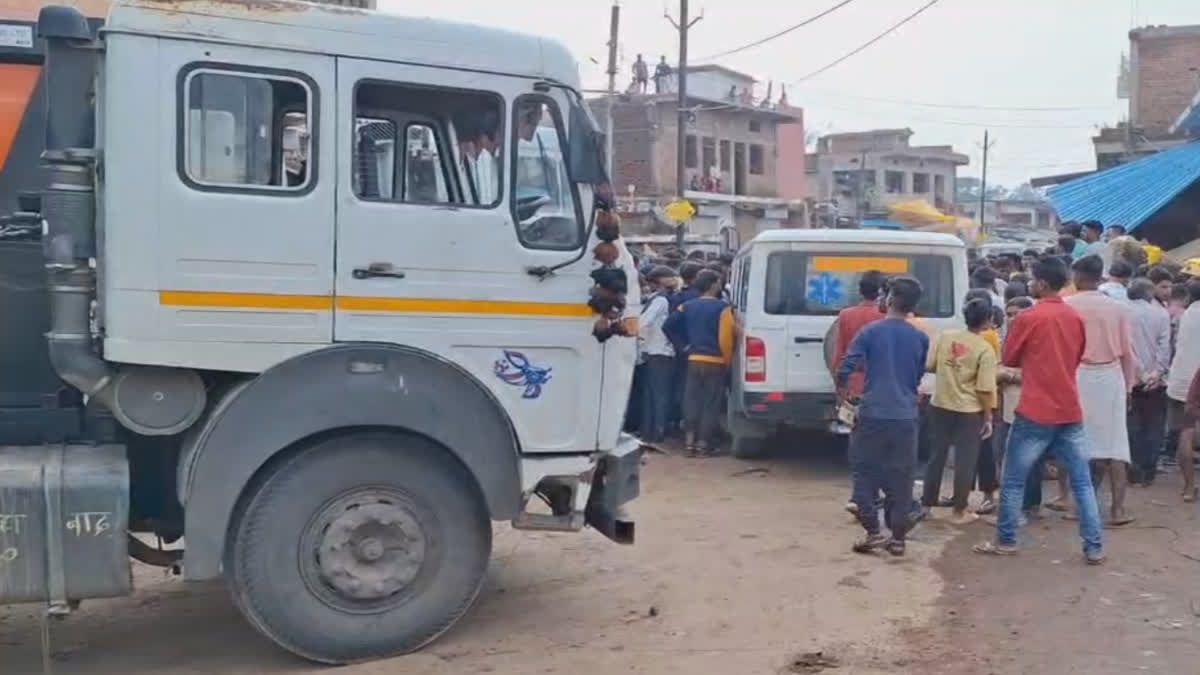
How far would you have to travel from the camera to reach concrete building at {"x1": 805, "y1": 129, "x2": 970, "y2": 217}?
62562 mm

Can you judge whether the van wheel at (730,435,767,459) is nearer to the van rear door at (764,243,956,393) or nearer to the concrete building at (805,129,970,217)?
the van rear door at (764,243,956,393)

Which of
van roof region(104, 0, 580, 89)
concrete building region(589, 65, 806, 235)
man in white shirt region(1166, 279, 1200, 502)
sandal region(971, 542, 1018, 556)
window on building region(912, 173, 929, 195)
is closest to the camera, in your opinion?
van roof region(104, 0, 580, 89)

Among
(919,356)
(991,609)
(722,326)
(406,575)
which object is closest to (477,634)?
(406,575)

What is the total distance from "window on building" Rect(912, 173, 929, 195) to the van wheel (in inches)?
2256

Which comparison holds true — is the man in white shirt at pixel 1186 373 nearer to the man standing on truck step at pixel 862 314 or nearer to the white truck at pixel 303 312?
the man standing on truck step at pixel 862 314

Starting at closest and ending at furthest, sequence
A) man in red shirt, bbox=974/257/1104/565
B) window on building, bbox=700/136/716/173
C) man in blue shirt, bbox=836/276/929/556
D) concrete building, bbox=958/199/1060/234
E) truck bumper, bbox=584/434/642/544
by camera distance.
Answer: truck bumper, bbox=584/434/642/544
man in red shirt, bbox=974/257/1104/565
man in blue shirt, bbox=836/276/929/556
window on building, bbox=700/136/716/173
concrete building, bbox=958/199/1060/234

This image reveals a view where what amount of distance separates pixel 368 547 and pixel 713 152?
1777 inches

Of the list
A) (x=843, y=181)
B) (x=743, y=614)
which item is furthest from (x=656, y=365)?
(x=843, y=181)

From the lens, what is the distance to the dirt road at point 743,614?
617 cm

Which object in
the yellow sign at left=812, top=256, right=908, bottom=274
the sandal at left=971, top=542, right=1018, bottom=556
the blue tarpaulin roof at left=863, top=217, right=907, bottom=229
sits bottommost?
the sandal at left=971, top=542, right=1018, bottom=556

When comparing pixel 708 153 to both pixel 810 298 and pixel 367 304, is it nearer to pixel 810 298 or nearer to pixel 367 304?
pixel 810 298

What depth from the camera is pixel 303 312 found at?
19.3ft

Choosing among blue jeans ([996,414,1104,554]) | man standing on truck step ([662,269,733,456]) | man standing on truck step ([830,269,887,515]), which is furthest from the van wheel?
blue jeans ([996,414,1104,554])

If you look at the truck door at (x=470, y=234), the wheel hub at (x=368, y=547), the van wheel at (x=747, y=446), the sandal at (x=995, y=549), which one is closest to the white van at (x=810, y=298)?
the van wheel at (x=747, y=446)
